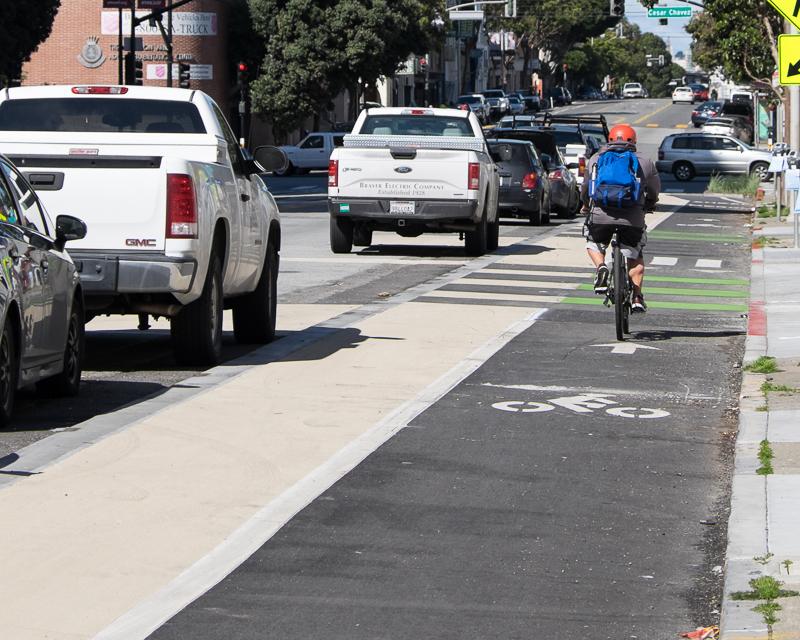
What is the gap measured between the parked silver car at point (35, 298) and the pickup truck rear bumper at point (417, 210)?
40.4 ft

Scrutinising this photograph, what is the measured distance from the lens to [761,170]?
5653 centimetres

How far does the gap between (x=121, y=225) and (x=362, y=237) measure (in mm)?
14077

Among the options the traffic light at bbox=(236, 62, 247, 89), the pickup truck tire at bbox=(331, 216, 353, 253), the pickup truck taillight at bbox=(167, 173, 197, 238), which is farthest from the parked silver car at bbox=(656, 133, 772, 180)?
the pickup truck taillight at bbox=(167, 173, 197, 238)

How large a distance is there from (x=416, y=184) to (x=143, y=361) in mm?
10726

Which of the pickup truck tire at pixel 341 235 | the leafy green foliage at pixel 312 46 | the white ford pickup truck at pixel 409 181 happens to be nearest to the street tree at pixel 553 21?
the leafy green foliage at pixel 312 46

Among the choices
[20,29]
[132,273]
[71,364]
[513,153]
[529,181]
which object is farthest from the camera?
[20,29]

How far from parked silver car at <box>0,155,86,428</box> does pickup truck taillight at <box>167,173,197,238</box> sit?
845mm

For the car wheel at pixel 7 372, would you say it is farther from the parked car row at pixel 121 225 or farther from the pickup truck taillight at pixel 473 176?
the pickup truck taillight at pixel 473 176

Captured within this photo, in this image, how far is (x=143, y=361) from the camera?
12.8 metres

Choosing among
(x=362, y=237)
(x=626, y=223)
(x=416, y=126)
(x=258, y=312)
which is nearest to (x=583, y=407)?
(x=626, y=223)

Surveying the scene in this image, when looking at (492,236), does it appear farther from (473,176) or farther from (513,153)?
(513,153)

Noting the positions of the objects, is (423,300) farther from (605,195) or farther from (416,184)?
(416,184)

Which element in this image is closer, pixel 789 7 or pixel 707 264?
pixel 789 7

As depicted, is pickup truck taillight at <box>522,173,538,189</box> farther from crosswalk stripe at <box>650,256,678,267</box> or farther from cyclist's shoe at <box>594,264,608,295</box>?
cyclist's shoe at <box>594,264,608,295</box>
